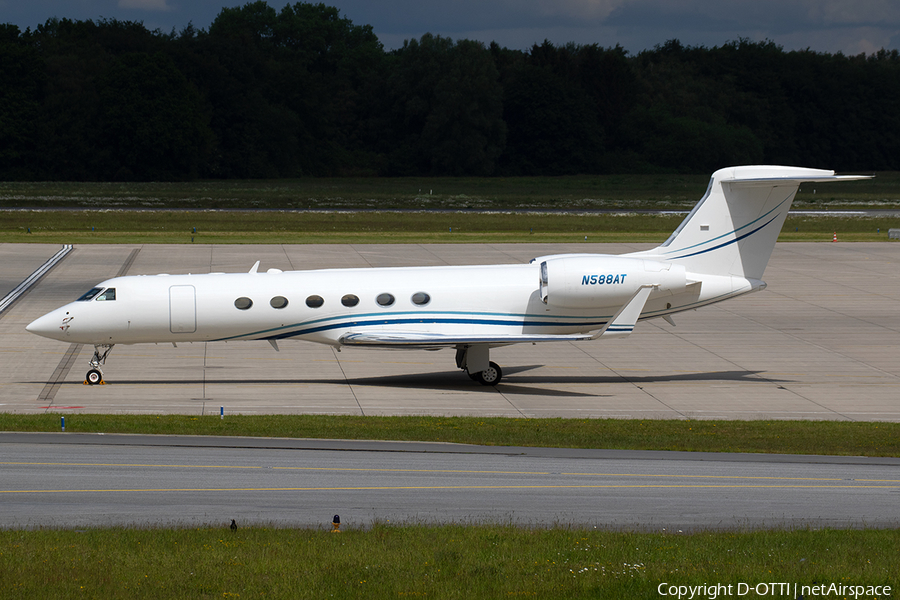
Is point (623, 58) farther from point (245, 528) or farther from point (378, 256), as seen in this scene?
point (245, 528)

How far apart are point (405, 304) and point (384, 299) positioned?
22.9 inches

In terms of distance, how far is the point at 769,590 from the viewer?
412 inches

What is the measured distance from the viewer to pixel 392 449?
1933cm

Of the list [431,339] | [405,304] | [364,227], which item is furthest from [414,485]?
[364,227]

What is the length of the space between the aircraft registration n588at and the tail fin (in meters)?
0.21

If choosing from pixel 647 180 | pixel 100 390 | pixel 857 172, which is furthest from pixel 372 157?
pixel 100 390

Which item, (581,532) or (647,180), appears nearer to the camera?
(581,532)

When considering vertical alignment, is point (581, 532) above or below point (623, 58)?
below

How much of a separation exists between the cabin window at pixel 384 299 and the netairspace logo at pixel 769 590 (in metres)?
16.5

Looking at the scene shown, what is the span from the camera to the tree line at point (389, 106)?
13138 centimetres

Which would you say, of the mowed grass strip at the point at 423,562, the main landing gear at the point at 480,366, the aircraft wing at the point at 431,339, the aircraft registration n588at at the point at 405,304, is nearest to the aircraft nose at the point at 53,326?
the aircraft registration n588at at the point at 405,304

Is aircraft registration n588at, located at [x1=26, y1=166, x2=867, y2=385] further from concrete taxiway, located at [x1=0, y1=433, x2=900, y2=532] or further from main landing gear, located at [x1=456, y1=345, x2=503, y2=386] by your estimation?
concrete taxiway, located at [x1=0, y1=433, x2=900, y2=532]

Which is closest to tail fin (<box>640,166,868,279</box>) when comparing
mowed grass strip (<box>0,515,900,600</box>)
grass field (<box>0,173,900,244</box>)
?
mowed grass strip (<box>0,515,900,600</box>)

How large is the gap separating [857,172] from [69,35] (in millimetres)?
134632
